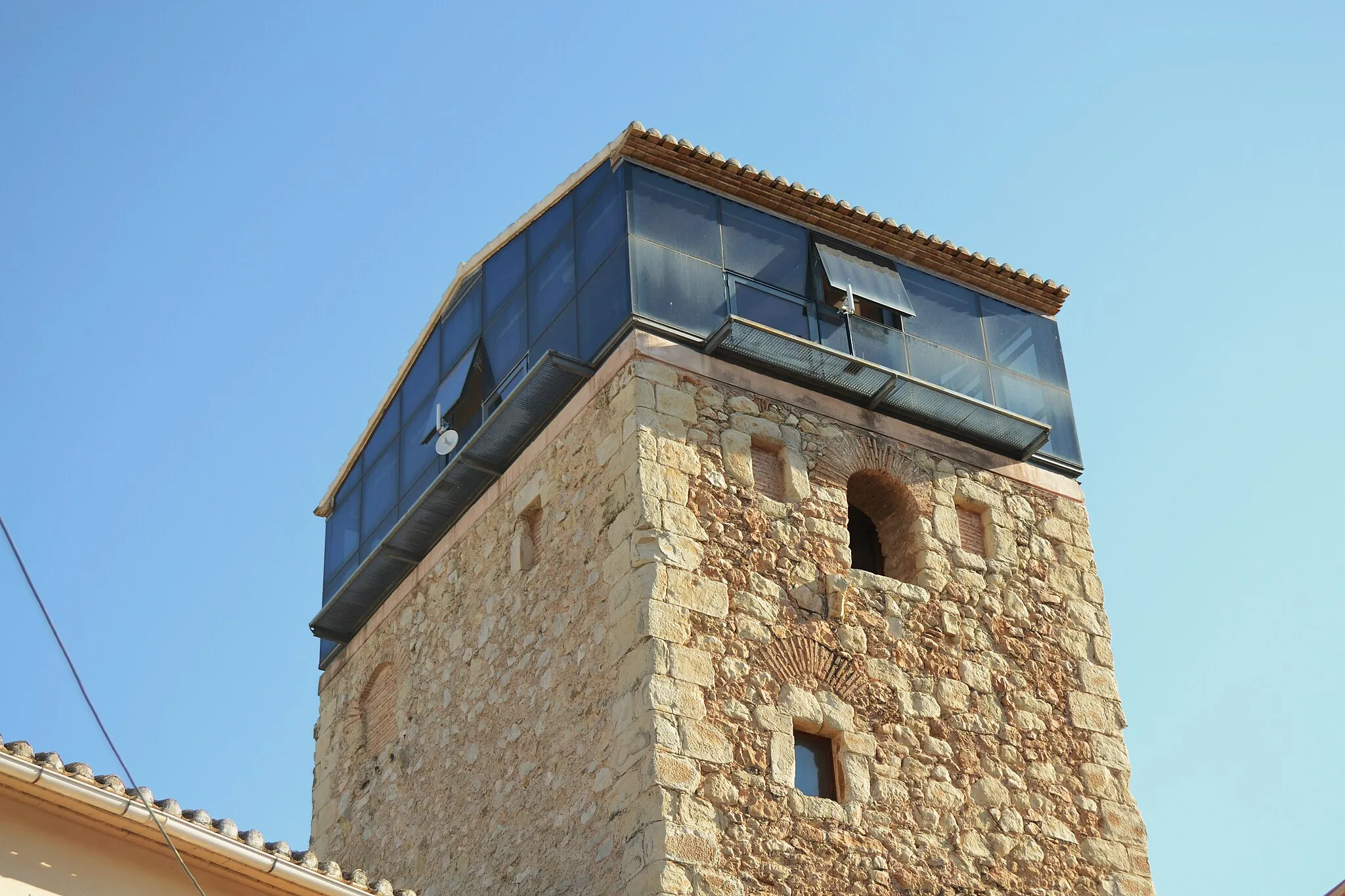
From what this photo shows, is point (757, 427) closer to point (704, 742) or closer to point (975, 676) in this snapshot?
point (975, 676)

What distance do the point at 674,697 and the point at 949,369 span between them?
4087 millimetres

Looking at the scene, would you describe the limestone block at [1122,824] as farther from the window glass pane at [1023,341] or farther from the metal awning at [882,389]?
the window glass pane at [1023,341]

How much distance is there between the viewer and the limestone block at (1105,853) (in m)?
12.2

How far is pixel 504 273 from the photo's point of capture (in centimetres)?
1432

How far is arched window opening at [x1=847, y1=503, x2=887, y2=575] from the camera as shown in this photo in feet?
42.5

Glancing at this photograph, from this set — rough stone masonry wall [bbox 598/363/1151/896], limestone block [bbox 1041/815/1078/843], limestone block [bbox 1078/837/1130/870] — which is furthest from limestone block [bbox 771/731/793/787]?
limestone block [bbox 1078/837/1130/870]

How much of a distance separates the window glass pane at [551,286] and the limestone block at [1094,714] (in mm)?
4711

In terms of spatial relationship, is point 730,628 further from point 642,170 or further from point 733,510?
point 642,170

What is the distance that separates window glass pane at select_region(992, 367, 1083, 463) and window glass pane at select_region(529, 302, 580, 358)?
339 cm

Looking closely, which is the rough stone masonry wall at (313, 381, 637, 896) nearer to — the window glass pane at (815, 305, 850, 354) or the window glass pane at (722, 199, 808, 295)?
the window glass pane at (722, 199, 808, 295)

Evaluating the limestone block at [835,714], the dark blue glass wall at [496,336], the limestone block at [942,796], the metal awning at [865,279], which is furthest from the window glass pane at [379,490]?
the limestone block at [942,796]

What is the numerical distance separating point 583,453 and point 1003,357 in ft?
12.3

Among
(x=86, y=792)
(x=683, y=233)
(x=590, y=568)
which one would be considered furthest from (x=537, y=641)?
(x=86, y=792)

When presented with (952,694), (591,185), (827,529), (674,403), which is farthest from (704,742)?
(591,185)
